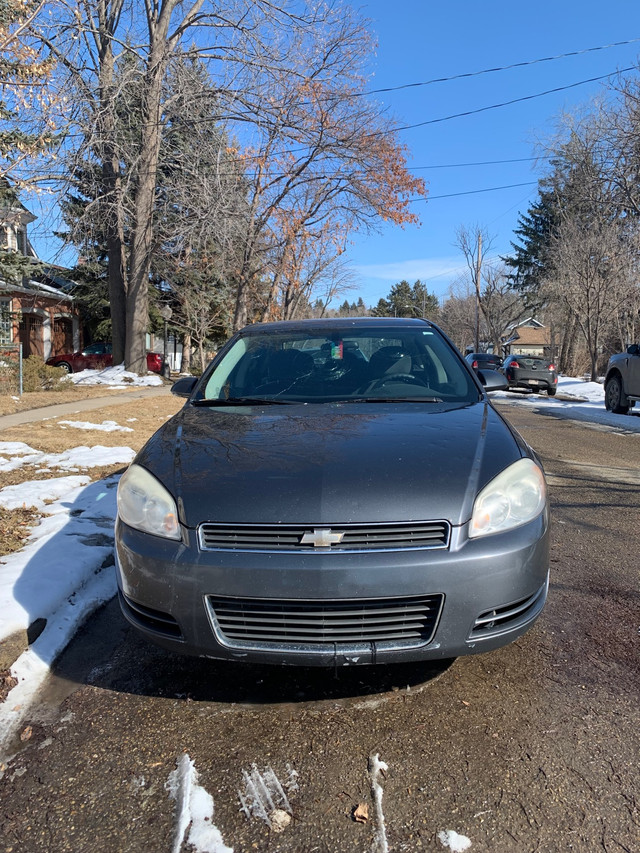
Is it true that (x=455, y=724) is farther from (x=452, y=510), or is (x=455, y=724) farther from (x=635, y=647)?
(x=635, y=647)

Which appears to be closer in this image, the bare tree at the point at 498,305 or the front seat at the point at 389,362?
the front seat at the point at 389,362

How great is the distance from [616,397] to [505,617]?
1274 centimetres

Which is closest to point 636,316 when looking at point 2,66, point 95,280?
point 95,280

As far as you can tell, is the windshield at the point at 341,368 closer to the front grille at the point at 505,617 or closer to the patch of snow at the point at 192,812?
the front grille at the point at 505,617

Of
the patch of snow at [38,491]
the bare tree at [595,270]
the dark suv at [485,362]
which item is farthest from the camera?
the bare tree at [595,270]

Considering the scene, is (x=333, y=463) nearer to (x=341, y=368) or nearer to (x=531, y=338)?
(x=341, y=368)

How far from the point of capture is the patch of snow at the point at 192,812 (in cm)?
176

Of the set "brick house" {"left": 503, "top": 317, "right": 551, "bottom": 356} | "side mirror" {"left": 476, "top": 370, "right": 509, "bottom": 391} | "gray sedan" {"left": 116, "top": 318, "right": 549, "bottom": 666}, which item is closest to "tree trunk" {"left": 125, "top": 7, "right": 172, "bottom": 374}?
"side mirror" {"left": 476, "top": 370, "right": 509, "bottom": 391}

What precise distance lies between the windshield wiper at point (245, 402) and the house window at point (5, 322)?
18.8 metres

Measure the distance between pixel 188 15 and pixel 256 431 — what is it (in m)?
19.4

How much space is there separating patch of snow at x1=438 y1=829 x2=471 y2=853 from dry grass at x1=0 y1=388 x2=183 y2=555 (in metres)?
3.15

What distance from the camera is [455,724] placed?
7.50 feet

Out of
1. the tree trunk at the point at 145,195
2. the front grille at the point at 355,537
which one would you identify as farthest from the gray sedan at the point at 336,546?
the tree trunk at the point at 145,195

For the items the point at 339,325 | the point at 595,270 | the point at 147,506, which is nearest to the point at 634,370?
the point at 339,325
